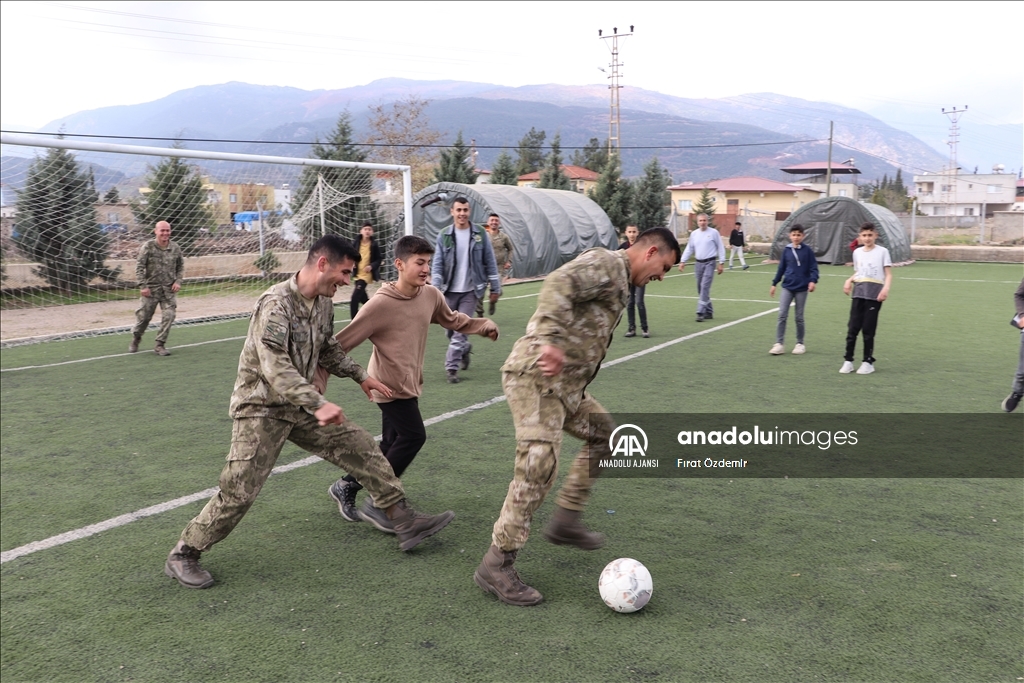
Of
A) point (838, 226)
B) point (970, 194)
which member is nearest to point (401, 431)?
point (838, 226)

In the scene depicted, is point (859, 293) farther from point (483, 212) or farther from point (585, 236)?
point (585, 236)

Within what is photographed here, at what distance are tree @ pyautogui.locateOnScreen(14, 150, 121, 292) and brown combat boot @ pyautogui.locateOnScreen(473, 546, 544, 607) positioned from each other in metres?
15.2

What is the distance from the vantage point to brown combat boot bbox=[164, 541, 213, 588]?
4.26 metres

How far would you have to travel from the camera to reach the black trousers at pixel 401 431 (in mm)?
4953

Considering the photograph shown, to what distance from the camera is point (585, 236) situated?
27.8 metres

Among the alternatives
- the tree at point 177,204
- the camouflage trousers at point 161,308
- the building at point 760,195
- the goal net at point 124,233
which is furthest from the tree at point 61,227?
the building at point 760,195

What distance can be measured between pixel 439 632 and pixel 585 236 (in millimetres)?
24788

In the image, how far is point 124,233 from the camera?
16.8 m

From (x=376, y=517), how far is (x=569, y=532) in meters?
1.29

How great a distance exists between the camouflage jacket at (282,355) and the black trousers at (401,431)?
0.68 metres

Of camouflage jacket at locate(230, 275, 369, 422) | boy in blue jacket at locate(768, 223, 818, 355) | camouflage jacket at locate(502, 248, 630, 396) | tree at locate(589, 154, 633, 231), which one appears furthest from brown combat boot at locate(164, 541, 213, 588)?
tree at locate(589, 154, 633, 231)

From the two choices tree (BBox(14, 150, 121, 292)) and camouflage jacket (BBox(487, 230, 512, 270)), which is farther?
tree (BBox(14, 150, 121, 292))

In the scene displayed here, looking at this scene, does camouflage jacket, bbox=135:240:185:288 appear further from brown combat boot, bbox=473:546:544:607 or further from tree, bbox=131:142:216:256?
brown combat boot, bbox=473:546:544:607

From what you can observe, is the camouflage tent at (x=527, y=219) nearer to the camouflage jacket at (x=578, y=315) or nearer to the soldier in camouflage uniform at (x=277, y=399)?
the soldier in camouflage uniform at (x=277, y=399)
